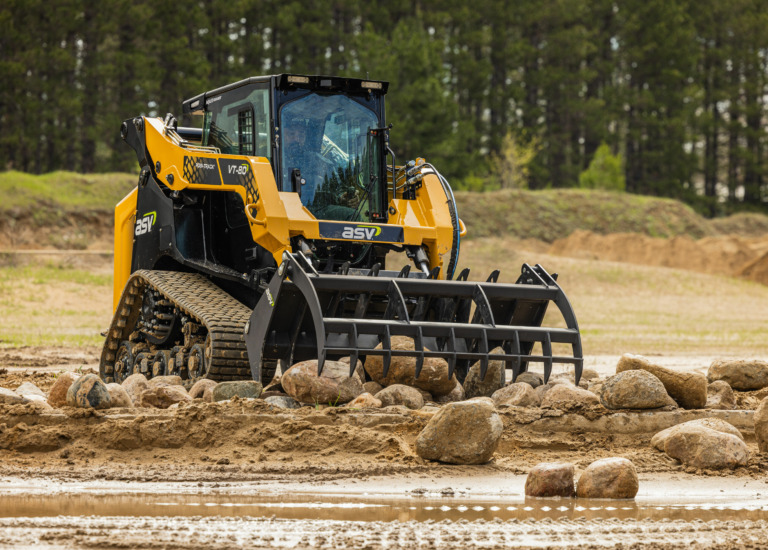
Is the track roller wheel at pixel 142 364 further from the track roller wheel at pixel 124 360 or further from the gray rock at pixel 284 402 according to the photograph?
the gray rock at pixel 284 402

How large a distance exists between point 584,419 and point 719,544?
3.44 m

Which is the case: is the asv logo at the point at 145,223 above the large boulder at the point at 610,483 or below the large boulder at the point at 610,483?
above

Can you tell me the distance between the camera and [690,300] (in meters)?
33.7

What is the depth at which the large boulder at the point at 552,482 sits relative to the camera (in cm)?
635

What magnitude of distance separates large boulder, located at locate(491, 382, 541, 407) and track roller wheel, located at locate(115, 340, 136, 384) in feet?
15.5

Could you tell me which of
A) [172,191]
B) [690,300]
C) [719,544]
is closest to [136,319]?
[172,191]

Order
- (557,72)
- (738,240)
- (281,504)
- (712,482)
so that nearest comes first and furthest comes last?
A: (281,504)
(712,482)
(738,240)
(557,72)

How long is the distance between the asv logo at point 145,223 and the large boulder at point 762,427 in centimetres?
711

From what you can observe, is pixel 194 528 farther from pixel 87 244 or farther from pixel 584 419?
pixel 87 244

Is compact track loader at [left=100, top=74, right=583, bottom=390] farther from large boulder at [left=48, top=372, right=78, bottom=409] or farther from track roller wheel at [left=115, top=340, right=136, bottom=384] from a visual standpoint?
large boulder at [left=48, top=372, right=78, bottom=409]

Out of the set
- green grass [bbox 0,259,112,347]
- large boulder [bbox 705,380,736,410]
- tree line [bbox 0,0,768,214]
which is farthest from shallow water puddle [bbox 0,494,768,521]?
tree line [bbox 0,0,768,214]

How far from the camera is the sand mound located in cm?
4190

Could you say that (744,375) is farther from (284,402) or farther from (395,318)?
(284,402)

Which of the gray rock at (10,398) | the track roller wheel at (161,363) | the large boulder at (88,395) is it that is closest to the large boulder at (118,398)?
the large boulder at (88,395)
